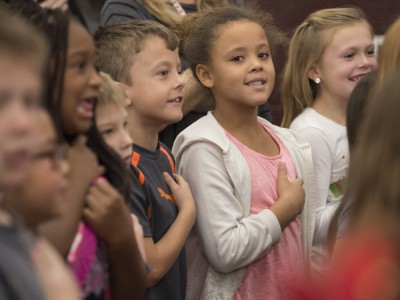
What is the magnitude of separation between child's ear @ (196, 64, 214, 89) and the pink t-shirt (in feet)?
0.77

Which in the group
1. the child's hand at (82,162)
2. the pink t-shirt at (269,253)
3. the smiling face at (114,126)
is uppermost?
the child's hand at (82,162)

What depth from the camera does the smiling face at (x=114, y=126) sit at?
8.73 ft

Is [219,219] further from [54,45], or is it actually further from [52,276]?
[52,276]

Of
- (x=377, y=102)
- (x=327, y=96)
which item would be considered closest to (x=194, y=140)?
(x=327, y=96)

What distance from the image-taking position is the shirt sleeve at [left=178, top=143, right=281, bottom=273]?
3.49 meters

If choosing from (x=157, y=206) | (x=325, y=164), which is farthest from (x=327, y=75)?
(x=157, y=206)

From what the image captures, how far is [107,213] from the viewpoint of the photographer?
7.79 feet

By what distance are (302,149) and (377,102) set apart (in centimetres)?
175

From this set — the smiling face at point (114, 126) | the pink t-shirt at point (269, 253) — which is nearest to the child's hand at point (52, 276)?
the smiling face at point (114, 126)

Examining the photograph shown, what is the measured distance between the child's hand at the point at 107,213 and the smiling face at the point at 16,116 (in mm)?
719

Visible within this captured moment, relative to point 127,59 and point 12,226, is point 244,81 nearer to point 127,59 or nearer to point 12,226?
point 127,59

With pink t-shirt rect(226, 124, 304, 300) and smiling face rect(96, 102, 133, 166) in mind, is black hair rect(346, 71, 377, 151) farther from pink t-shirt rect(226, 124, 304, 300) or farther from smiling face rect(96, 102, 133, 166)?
smiling face rect(96, 102, 133, 166)

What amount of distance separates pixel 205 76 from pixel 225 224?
24.9 inches

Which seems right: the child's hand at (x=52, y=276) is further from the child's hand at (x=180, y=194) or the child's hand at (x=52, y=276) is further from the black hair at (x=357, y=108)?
the black hair at (x=357, y=108)
